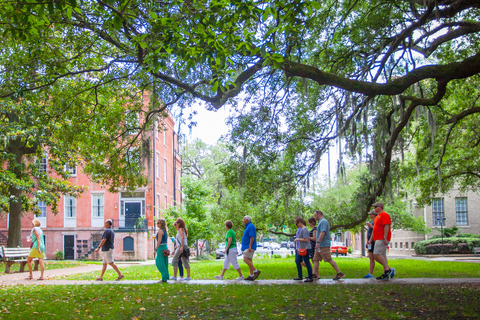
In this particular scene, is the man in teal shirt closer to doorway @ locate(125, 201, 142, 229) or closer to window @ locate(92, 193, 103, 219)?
doorway @ locate(125, 201, 142, 229)

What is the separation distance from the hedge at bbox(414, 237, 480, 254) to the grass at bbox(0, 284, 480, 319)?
2482 centimetres

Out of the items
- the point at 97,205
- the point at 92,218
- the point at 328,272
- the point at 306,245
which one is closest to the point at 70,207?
the point at 92,218

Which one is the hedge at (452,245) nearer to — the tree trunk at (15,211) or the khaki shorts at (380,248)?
the khaki shorts at (380,248)

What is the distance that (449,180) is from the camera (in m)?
23.4

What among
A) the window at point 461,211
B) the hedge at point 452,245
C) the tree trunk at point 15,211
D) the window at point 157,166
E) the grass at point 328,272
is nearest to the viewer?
the grass at point 328,272

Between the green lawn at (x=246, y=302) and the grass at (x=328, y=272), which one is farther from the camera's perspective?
the grass at (x=328, y=272)

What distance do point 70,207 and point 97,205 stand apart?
224cm

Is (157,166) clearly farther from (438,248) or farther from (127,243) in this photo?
(438,248)

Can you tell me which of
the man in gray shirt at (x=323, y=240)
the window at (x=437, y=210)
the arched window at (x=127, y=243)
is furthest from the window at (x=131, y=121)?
the window at (x=437, y=210)

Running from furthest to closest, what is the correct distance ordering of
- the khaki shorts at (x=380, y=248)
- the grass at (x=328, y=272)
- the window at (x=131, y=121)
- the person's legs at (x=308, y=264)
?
the window at (x=131, y=121), the grass at (x=328, y=272), the person's legs at (x=308, y=264), the khaki shorts at (x=380, y=248)

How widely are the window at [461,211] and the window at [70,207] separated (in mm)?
31891

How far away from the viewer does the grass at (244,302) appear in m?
6.65

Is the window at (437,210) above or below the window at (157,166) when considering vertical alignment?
below

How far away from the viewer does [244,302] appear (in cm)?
781
